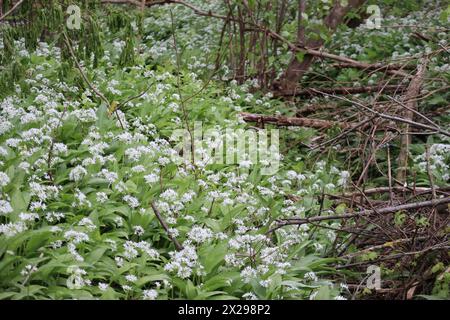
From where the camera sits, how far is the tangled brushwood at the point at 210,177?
4324mm

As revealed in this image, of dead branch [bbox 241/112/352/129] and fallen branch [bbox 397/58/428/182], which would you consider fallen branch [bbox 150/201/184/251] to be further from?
dead branch [bbox 241/112/352/129]

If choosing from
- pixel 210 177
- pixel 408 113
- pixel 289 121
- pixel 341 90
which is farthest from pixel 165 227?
pixel 341 90

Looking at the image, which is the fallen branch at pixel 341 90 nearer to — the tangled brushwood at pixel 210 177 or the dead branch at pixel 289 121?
the tangled brushwood at pixel 210 177

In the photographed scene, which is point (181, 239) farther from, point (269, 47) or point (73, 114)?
point (269, 47)

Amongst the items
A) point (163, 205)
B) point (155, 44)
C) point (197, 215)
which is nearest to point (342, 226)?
point (197, 215)

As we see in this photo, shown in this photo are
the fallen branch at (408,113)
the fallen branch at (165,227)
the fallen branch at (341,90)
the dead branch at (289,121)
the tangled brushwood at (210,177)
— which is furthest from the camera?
the fallen branch at (341,90)

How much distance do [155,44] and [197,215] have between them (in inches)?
229

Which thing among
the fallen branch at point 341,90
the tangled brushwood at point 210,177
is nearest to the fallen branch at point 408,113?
the tangled brushwood at point 210,177

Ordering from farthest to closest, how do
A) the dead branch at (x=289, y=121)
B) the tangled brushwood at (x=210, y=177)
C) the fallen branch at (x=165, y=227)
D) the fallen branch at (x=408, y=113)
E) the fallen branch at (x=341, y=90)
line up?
the fallen branch at (x=341, y=90)
the dead branch at (x=289, y=121)
the fallen branch at (x=408, y=113)
the fallen branch at (x=165, y=227)
the tangled brushwood at (x=210, y=177)

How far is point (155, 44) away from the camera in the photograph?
10.5 m

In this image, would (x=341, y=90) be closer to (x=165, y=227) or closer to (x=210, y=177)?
(x=210, y=177)

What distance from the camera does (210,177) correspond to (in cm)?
552

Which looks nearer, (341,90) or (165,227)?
(165,227)

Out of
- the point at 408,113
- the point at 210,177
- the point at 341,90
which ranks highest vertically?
the point at 341,90
